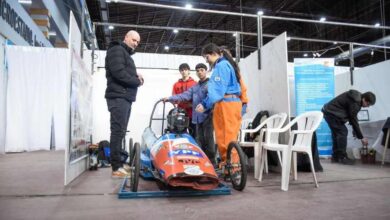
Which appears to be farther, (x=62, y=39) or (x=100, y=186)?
(x=62, y=39)

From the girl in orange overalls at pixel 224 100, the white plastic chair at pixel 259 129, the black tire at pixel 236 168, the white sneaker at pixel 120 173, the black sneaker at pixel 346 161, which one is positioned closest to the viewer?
the black tire at pixel 236 168

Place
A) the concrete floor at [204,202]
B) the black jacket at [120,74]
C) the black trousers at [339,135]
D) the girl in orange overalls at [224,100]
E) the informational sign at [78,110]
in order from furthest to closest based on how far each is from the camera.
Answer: the black trousers at [339,135]
the black jacket at [120,74]
the informational sign at [78,110]
the girl in orange overalls at [224,100]
the concrete floor at [204,202]

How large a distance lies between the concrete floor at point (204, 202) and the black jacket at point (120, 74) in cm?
92

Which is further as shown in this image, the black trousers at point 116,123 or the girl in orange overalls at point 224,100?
the black trousers at point 116,123

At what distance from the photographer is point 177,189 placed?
2.65 meters

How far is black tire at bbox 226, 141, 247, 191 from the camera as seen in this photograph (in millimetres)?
2645

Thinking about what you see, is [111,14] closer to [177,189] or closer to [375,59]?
[177,189]

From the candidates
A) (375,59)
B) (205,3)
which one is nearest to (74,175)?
(205,3)

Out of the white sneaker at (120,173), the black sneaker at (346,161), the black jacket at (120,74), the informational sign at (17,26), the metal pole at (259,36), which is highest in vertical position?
the informational sign at (17,26)

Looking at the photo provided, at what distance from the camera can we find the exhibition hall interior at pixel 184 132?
7.75ft

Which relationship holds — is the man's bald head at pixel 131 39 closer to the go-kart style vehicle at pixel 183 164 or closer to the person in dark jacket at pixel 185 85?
the go-kart style vehicle at pixel 183 164

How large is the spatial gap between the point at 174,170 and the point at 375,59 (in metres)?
16.4

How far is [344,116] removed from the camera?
503 cm

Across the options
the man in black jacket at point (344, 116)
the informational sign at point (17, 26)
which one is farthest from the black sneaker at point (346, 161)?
the informational sign at point (17, 26)
